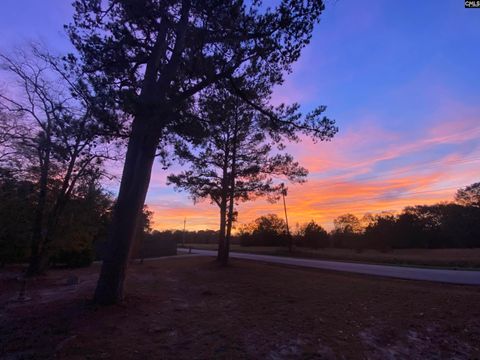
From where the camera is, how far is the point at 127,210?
25.3 feet

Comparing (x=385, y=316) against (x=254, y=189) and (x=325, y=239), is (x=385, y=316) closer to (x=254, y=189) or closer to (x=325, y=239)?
(x=254, y=189)

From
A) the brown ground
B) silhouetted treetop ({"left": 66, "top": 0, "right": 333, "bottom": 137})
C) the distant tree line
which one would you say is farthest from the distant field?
silhouetted treetop ({"left": 66, "top": 0, "right": 333, "bottom": 137})

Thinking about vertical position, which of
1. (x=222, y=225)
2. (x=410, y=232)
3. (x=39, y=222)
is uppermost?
(x=410, y=232)

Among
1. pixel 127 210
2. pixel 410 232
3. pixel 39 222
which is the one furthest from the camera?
pixel 410 232

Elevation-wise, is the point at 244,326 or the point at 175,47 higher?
the point at 175,47

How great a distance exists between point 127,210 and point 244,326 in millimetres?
3805

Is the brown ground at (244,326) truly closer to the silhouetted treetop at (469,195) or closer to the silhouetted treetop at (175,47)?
the silhouetted treetop at (175,47)

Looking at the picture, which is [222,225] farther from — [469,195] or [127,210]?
[469,195]


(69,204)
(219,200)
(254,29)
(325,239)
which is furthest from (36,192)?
(325,239)

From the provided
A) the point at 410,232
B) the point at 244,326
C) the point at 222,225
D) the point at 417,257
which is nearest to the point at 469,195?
the point at 410,232

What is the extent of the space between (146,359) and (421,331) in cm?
513

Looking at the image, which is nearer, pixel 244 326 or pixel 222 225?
pixel 244 326

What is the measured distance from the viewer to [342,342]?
5.44 m

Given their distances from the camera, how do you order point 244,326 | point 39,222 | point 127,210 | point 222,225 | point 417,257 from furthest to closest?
point 417,257, point 222,225, point 39,222, point 127,210, point 244,326
